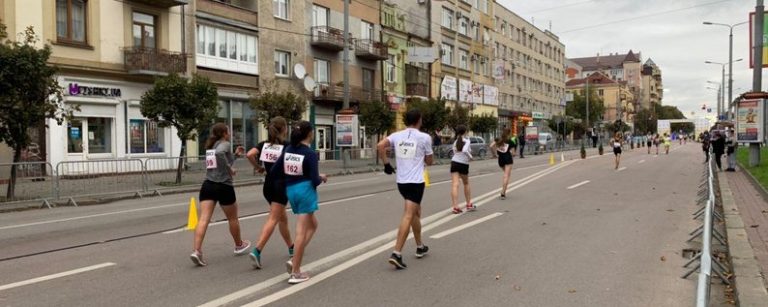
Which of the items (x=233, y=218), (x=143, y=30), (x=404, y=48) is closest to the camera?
(x=233, y=218)

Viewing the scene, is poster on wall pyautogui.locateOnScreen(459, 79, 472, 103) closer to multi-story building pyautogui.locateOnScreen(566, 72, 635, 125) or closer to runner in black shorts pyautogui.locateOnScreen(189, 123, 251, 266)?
runner in black shorts pyautogui.locateOnScreen(189, 123, 251, 266)

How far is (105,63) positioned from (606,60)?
163 metres

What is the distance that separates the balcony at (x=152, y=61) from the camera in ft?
78.6

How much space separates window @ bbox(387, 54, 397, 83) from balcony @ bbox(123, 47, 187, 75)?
19.5 meters

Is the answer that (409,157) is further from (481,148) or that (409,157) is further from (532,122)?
(532,122)

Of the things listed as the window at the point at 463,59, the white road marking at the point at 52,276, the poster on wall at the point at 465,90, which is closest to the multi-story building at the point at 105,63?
the white road marking at the point at 52,276

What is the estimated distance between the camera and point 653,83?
179 m

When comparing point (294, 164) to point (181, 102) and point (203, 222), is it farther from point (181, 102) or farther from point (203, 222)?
point (181, 102)

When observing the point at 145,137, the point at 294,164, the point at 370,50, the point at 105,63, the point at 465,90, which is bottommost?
the point at 294,164

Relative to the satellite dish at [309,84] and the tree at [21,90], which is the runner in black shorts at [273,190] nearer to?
the tree at [21,90]

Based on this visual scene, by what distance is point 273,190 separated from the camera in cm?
679

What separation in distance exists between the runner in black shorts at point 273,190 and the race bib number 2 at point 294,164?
21 centimetres

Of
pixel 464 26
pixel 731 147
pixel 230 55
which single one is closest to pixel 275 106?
pixel 230 55

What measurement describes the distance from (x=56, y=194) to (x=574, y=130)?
78014mm
